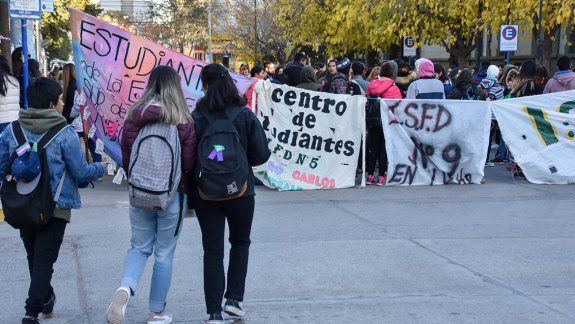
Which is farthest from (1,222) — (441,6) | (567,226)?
(441,6)

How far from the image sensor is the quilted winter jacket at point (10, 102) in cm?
973

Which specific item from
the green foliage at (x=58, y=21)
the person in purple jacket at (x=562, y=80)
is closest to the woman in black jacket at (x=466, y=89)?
the person in purple jacket at (x=562, y=80)

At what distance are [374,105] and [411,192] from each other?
1413 millimetres

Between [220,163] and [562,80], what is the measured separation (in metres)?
9.19

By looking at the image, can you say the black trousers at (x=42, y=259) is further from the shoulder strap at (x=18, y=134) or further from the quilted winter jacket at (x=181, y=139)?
the quilted winter jacket at (x=181, y=139)

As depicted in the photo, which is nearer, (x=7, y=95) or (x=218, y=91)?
(x=218, y=91)

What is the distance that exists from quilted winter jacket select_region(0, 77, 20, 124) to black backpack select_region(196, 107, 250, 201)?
5.42 m

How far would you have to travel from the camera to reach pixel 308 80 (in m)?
12.6

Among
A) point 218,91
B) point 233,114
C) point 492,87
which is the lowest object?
point 492,87

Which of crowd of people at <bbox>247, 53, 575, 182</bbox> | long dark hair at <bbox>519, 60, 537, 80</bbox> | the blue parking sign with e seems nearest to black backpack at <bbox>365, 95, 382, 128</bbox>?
crowd of people at <bbox>247, 53, 575, 182</bbox>

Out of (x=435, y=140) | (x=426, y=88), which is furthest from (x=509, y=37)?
(x=435, y=140)

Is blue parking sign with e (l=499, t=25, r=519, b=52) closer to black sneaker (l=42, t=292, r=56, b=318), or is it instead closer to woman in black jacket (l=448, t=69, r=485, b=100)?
woman in black jacket (l=448, t=69, r=485, b=100)

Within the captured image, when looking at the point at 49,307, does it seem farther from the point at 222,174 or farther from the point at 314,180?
the point at 314,180

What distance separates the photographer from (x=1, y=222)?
927 cm
